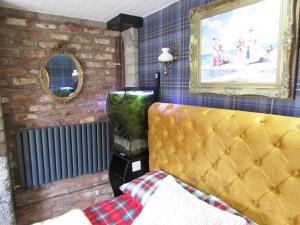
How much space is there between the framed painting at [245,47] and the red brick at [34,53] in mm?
1587

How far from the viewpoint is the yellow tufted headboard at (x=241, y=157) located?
1147 millimetres

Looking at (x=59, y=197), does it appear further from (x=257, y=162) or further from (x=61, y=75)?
(x=257, y=162)

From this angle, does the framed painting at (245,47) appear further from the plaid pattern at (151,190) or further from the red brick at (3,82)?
the red brick at (3,82)

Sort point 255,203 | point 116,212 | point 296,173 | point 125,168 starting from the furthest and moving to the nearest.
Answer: point 125,168 → point 116,212 → point 255,203 → point 296,173

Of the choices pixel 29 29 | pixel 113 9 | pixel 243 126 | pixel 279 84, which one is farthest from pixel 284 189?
pixel 29 29

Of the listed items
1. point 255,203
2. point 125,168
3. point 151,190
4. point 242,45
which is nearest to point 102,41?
point 125,168

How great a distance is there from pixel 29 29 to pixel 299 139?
2527 mm

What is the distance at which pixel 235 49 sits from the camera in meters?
1.54

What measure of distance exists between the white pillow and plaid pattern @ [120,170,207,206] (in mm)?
133

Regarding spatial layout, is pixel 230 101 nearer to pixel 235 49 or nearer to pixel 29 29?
pixel 235 49

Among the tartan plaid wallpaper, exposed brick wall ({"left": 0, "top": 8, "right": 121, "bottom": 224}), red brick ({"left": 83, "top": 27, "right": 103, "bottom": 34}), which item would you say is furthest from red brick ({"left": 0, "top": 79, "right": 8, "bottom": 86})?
the tartan plaid wallpaper

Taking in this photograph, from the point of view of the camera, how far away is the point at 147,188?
173 centimetres

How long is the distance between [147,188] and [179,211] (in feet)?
1.45

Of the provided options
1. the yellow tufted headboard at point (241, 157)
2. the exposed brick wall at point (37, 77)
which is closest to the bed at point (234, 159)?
the yellow tufted headboard at point (241, 157)
